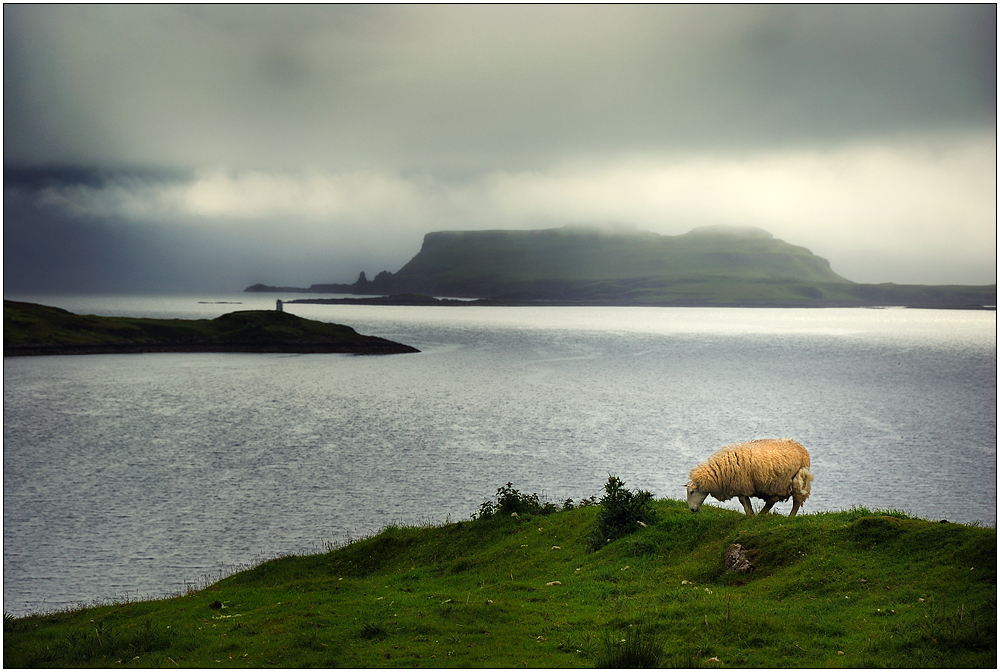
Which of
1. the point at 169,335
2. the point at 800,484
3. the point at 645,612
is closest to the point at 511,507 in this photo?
the point at 800,484

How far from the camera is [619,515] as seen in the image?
1664cm

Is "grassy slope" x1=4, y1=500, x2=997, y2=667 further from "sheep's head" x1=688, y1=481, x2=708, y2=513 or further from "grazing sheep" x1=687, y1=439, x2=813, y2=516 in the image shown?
"grazing sheep" x1=687, y1=439, x2=813, y2=516

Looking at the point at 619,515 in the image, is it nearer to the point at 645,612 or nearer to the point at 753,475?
the point at 753,475

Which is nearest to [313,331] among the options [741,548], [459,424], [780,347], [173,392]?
[173,392]

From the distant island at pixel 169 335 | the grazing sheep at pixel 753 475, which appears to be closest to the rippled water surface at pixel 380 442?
the distant island at pixel 169 335

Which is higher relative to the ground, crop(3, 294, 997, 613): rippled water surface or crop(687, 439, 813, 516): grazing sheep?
crop(687, 439, 813, 516): grazing sheep

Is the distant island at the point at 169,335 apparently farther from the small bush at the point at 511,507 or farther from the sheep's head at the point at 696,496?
the sheep's head at the point at 696,496

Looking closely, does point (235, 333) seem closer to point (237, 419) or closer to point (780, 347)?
point (237, 419)

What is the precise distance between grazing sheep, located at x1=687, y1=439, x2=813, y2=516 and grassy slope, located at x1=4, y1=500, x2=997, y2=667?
0.58m

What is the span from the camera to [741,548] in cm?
1344

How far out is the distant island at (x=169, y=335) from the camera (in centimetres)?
12674

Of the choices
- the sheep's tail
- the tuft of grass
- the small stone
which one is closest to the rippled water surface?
the sheep's tail

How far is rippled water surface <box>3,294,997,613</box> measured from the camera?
108 ft

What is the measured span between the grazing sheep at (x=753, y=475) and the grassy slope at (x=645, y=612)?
0.58m
